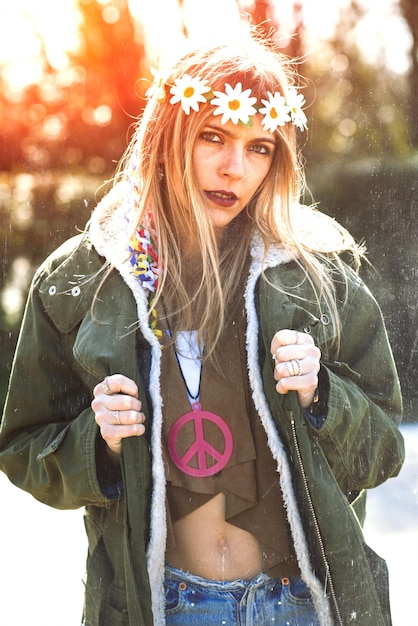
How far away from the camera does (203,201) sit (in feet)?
7.77

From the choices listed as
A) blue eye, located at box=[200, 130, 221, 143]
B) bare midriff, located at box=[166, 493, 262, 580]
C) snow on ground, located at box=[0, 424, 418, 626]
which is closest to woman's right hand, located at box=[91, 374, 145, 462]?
bare midriff, located at box=[166, 493, 262, 580]

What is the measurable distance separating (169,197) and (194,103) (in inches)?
10.9

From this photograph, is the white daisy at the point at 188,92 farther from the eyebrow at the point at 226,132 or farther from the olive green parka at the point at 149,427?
the olive green parka at the point at 149,427

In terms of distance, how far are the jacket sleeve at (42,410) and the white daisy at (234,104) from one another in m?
0.64

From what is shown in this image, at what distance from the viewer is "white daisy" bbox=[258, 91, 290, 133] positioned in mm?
2352

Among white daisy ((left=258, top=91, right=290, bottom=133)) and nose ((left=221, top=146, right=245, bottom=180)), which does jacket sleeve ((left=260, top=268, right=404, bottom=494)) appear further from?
white daisy ((left=258, top=91, right=290, bottom=133))

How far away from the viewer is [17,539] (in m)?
4.79

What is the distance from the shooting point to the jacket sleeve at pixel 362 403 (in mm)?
2125

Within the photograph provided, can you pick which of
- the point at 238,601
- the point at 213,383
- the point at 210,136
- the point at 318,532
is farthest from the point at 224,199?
the point at 238,601

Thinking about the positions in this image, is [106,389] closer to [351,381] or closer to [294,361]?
[294,361]

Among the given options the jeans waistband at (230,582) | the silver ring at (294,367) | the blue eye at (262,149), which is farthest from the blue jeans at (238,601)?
the blue eye at (262,149)

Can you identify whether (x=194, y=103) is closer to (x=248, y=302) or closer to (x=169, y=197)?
(x=169, y=197)

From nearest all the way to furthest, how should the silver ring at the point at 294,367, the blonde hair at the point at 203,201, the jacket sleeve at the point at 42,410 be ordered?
the silver ring at the point at 294,367 → the jacket sleeve at the point at 42,410 → the blonde hair at the point at 203,201

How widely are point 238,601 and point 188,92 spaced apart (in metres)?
1.29
